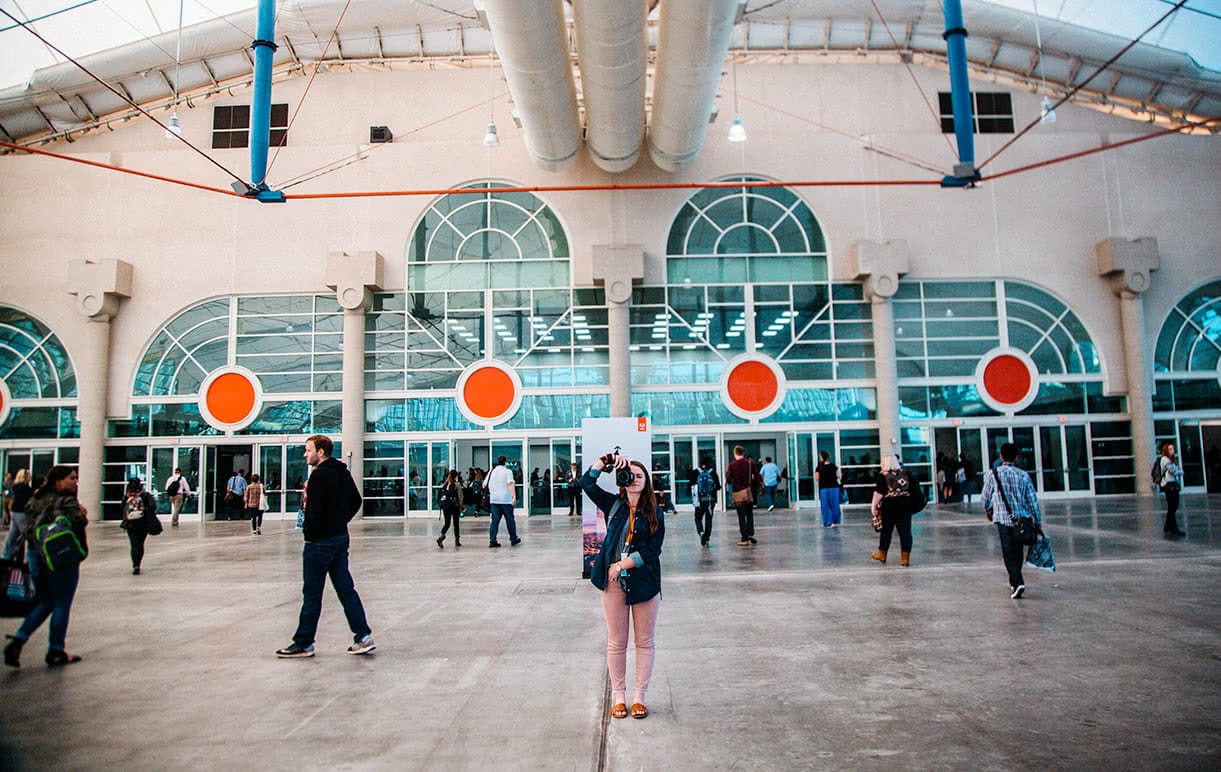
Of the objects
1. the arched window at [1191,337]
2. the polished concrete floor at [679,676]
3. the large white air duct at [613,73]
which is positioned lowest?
the polished concrete floor at [679,676]

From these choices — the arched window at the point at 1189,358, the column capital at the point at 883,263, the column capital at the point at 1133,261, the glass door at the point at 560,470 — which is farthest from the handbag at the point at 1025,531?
the arched window at the point at 1189,358

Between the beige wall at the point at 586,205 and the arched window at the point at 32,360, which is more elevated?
the beige wall at the point at 586,205

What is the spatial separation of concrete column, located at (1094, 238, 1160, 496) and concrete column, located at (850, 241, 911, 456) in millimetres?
7599

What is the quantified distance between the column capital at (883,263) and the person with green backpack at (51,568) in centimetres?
2461

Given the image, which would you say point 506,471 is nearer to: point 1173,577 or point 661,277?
point 1173,577

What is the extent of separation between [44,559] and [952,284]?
2779 cm

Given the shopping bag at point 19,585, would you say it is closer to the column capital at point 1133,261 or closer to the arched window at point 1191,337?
the column capital at point 1133,261

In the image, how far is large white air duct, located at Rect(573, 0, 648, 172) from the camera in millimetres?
19000

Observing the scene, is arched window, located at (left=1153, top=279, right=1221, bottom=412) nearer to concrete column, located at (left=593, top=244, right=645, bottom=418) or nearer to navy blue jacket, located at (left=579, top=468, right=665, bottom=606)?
concrete column, located at (left=593, top=244, right=645, bottom=418)

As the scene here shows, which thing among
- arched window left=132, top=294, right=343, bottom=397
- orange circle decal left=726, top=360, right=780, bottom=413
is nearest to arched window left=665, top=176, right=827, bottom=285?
orange circle decal left=726, top=360, right=780, bottom=413

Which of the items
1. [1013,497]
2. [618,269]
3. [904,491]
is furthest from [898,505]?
[618,269]

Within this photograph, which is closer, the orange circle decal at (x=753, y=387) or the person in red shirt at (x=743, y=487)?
the person in red shirt at (x=743, y=487)

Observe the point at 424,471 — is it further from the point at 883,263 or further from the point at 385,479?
the point at 883,263

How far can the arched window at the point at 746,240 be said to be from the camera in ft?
91.0
